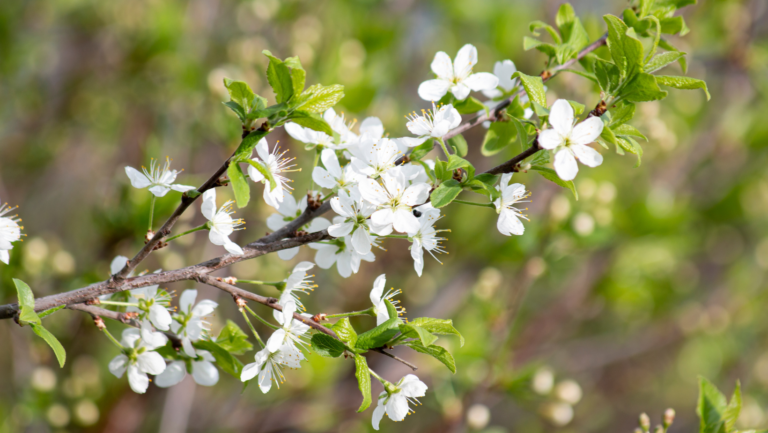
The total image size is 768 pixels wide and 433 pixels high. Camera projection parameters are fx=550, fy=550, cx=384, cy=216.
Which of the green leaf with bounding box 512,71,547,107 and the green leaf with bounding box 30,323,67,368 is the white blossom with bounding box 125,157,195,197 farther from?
the green leaf with bounding box 512,71,547,107

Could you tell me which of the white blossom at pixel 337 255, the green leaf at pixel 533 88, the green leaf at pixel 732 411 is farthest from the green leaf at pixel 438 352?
the green leaf at pixel 732 411

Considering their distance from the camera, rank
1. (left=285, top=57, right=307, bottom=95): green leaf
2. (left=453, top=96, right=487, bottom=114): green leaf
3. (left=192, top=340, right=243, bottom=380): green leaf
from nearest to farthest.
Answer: (left=285, top=57, right=307, bottom=95): green leaf, (left=192, top=340, right=243, bottom=380): green leaf, (left=453, top=96, right=487, bottom=114): green leaf

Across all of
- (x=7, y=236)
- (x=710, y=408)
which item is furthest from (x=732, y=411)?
(x=7, y=236)

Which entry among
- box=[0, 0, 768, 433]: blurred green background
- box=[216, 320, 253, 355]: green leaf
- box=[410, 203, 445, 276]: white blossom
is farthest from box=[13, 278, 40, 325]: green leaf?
box=[0, 0, 768, 433]: blurred green background

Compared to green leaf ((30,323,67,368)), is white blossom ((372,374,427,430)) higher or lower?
lower

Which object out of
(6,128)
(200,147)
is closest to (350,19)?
(200,147)

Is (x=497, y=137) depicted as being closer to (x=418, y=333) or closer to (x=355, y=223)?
(x=355, y=223)

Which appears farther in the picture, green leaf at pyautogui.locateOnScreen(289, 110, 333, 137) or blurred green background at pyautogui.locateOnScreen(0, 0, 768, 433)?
blurred green background at pyautogui.locateOnScreen(0, 0, 768, 433)
